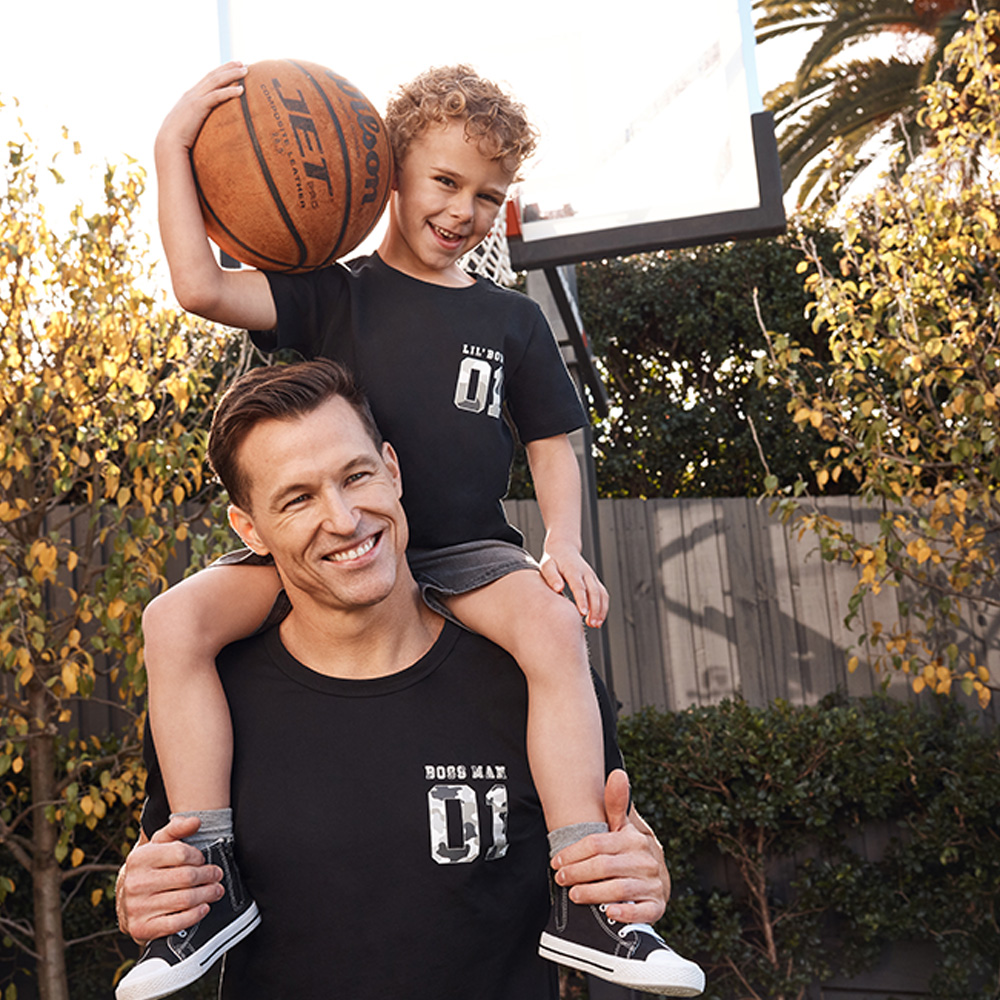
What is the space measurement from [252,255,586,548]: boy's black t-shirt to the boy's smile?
0.09 meters

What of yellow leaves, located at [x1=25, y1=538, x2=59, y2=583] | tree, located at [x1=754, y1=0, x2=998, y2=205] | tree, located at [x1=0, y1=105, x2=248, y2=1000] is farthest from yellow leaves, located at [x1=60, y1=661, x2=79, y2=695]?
tree, located at [x1=754, y1=0, x2=998, y2=205]

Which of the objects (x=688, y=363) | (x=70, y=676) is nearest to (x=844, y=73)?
(x=688, y=363)

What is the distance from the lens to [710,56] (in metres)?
3.55

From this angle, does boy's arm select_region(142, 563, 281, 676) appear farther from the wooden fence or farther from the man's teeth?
the wooden fence

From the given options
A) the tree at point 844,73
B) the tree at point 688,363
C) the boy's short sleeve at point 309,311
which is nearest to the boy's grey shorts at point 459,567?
the boy's short sleeve at point 309,311

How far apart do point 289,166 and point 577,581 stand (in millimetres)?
949

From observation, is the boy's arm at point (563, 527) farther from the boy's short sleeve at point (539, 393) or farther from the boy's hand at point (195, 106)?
the boy's hand at point (195, 106)

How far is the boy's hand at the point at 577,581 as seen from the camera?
6.70 feet

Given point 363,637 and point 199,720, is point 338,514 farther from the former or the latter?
point 199,720

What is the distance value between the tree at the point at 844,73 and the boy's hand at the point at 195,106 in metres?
8.45

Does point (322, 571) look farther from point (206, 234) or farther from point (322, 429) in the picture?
point (206, 234)

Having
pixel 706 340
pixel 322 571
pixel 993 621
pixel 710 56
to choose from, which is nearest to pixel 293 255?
pixel 322 571

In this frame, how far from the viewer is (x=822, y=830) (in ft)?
16.5

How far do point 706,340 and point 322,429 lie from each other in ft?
20.5
